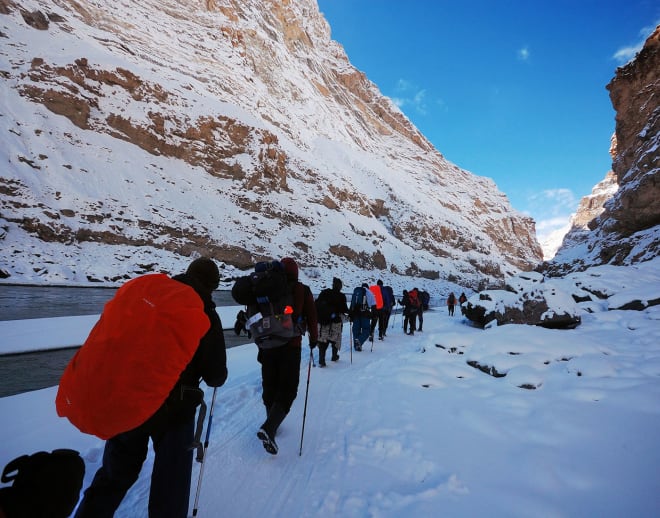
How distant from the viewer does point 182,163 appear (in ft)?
97.5

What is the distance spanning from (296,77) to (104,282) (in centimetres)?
5538

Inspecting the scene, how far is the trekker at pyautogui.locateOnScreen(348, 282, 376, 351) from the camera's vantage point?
28.0ft

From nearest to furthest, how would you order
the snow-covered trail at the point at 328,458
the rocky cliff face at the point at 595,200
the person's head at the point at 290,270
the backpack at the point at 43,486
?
the backpack at the point at 43,486 < the snow-covered trail at the point at 328,458 < the person's head at the point at 290,270 < the rocky cliff face at the point at 595,200

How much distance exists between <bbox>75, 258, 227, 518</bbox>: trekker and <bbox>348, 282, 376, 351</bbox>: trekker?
6.46 m

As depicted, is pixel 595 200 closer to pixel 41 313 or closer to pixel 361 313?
pixel 361 313

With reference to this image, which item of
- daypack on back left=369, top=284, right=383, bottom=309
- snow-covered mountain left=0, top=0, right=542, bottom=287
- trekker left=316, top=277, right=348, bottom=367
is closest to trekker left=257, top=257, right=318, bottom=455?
trekker left=316, top=277, right=348, bottom=367

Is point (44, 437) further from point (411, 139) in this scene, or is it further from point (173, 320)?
point (411, 139)

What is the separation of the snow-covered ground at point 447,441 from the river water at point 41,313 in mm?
1370

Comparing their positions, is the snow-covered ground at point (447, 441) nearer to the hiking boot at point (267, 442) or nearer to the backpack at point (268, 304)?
the hiking boot at point (267, 442)

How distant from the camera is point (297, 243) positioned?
31.5 metres

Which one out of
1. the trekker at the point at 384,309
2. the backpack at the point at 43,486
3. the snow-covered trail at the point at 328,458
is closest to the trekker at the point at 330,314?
the snow-covered trail at the point at 328,458

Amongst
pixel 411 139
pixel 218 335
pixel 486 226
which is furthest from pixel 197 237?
pixel 411 139

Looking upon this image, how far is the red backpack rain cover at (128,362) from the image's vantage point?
150 cm

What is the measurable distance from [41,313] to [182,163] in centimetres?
2308
